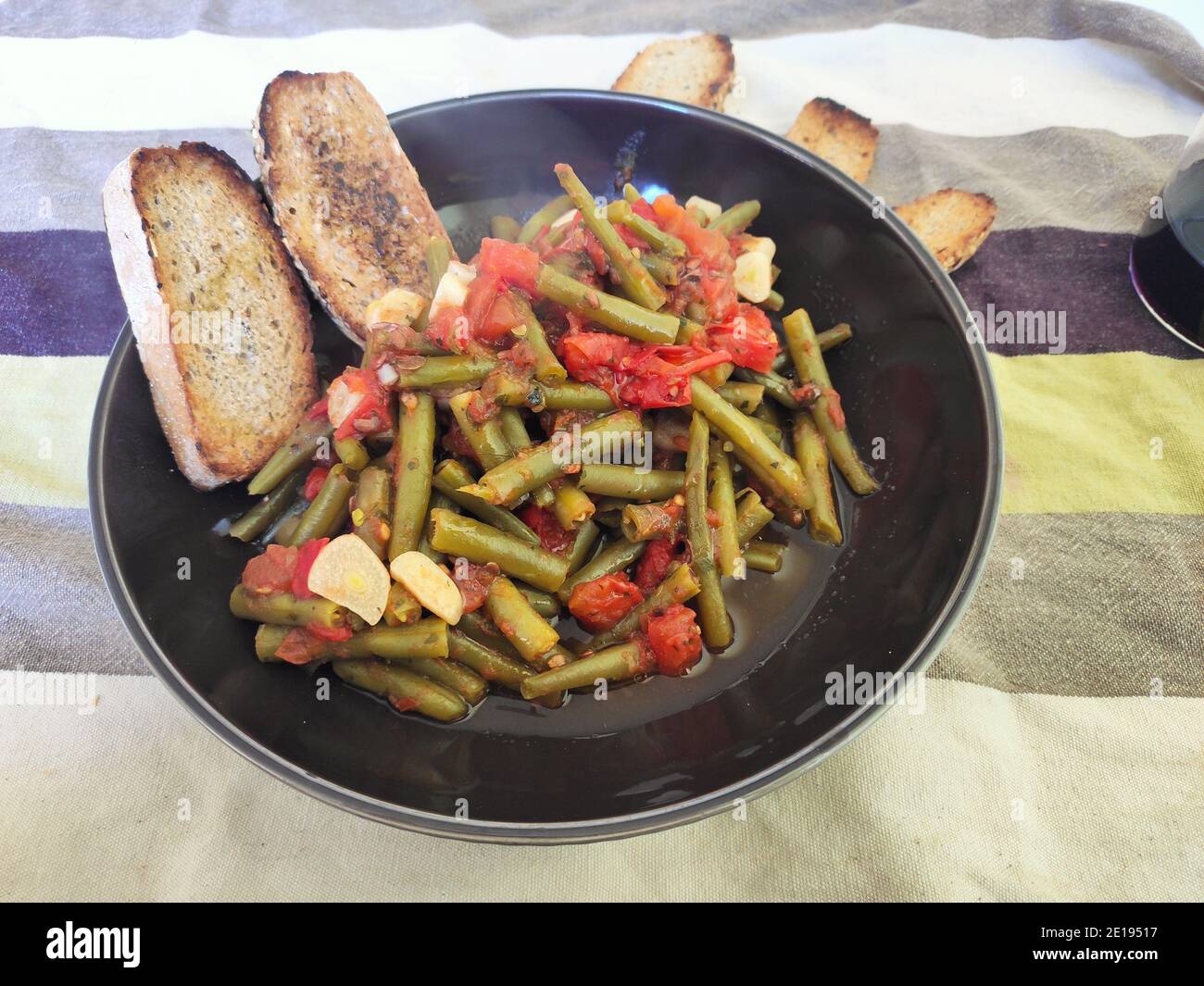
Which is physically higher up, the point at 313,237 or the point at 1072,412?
the point at 313,237

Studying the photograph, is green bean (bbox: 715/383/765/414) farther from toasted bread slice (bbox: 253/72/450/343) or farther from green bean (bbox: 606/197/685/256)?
toasted bread slice (bbox: 253/72/450/343)

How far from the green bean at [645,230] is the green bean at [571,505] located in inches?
33.0

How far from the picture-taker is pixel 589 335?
271 centimetres

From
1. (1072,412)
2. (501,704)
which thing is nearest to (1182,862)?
(1072,412)

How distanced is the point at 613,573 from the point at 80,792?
1.74 metres

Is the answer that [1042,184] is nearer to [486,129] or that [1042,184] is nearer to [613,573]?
[486,129]

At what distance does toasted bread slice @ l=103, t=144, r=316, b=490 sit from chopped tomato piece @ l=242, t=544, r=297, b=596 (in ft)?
1.35

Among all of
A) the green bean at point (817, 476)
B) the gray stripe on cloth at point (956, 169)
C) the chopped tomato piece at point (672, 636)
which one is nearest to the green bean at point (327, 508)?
the chopped tomato piece at point (672, 636)

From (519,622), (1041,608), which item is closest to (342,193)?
(519,622)

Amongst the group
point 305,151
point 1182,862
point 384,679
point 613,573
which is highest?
point 305,151

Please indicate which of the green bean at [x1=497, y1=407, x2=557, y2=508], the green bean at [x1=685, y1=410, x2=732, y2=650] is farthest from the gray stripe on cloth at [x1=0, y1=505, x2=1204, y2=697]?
the green bean at [x1=497, y1=407, x2=557, y2=508]

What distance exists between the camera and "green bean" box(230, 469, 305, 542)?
9.36 ft

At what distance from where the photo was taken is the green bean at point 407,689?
254cm

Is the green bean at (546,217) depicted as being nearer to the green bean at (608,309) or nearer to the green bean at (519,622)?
the green bean at (608,309)
